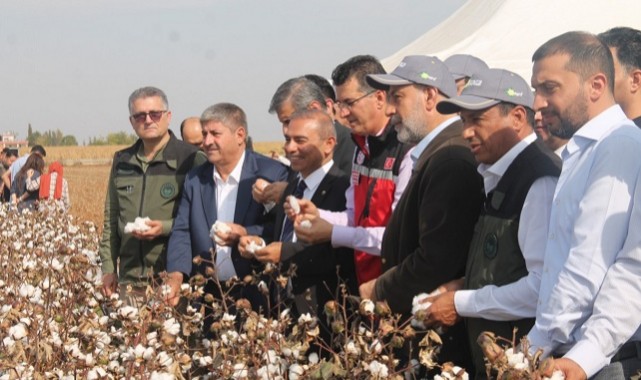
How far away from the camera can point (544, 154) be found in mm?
3580

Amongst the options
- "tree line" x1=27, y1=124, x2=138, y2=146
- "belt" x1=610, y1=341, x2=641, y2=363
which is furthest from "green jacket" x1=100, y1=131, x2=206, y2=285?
"tree line" x1=27, y1=124, x2=138, y2=146

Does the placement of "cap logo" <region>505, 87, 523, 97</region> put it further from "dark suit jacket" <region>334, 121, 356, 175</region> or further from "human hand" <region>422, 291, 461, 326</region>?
"dark suit jacket" <region>334, 121, 356, 175</region>

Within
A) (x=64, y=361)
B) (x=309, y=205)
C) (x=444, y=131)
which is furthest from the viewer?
(x=309, y=205)

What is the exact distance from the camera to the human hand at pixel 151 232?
5.93m

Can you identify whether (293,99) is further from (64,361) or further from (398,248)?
(64,361)

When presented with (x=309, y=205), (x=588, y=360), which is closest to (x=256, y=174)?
(x=309, y=205)

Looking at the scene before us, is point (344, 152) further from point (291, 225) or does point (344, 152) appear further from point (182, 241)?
point (182, 241)

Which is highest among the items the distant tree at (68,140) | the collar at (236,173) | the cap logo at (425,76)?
the cap logo at (425,76)

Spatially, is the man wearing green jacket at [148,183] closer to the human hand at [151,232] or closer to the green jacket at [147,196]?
the green jacket at [147,196]

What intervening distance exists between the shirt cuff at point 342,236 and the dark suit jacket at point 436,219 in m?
0.63

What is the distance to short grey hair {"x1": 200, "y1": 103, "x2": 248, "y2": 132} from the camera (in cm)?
589

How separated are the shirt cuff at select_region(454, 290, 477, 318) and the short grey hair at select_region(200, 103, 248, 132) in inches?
102

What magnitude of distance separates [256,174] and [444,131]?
6.62 feet

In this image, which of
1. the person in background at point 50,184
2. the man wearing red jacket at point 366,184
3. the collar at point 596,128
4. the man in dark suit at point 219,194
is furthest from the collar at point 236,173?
the person in background at point 50,184
